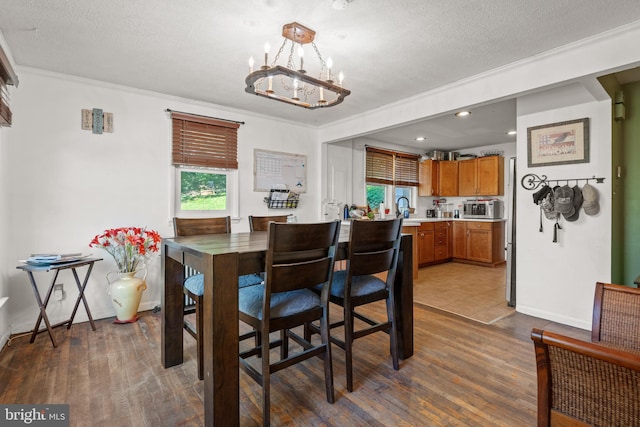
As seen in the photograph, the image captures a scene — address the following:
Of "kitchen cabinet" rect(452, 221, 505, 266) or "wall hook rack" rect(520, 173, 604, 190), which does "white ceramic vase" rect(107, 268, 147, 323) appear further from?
"kitchen cabinet" rect(452, 221, 505, 266)

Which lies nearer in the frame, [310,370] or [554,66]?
[310,370]

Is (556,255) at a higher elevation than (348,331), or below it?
higher

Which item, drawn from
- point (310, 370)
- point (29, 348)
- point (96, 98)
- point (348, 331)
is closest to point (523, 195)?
point (348, 331)

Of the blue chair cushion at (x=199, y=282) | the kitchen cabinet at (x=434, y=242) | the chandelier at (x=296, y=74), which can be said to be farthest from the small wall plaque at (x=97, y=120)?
the kitchen cabinet at (x=434, y=242)

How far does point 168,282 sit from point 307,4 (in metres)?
1.99

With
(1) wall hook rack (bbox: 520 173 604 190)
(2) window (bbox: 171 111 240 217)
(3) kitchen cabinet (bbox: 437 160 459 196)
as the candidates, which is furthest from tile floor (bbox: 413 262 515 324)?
(2) window (bbox: 171 111 240 217)

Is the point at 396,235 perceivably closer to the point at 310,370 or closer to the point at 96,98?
the point at 310,370

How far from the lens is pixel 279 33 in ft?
7.17

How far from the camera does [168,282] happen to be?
2.13m

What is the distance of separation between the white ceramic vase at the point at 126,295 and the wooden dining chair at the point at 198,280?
69 cm

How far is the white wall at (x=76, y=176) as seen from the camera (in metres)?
2.74

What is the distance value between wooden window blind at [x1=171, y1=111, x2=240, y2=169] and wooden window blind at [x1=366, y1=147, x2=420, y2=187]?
8.26ft

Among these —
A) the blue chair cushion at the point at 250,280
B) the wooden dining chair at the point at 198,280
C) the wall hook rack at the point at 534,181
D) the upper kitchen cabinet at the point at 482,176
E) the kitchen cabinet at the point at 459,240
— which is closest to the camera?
the wooden dining chair at the point at 198,280

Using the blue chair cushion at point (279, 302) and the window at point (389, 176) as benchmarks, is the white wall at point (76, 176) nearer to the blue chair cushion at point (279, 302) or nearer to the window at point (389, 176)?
the blue chair cushion at point (279, 302)
